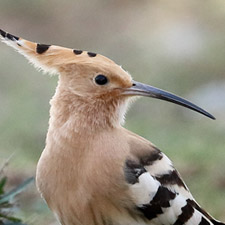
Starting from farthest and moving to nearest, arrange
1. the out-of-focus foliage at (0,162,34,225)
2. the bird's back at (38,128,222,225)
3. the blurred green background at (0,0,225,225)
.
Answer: the blurred green background at (0,0,225,225) < the out-of-focus foliage at (0,162,34,225) < the bird's back at (38,128,222,225)

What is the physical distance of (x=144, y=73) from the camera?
18.3 ft

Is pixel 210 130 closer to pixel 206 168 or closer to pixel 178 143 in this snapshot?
pixel 178 143

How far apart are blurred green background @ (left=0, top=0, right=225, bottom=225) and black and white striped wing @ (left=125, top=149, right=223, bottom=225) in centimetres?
73

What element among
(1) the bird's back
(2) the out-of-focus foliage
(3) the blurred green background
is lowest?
(2) the out-of-focus foliage

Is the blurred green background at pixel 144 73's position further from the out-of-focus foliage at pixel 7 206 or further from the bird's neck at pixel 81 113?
the bird's neck at pixel 81 113

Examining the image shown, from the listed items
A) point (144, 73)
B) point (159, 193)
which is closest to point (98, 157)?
point (159, 193)

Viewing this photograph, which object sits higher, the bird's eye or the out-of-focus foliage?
the bird's eye

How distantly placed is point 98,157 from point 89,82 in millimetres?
222

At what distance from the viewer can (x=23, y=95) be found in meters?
5.23

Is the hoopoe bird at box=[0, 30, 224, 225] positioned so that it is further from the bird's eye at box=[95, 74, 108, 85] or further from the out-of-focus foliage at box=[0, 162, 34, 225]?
the out-of-focus foliage at box=[0, 162, 34, 225]

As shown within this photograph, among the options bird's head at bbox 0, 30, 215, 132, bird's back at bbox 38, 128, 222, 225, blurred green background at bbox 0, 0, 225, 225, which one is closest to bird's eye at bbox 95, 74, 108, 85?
bird's head at bbox 0, 30, 215, 132

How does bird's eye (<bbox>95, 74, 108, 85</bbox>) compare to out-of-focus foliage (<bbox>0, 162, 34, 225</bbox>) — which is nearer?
bird's eye (<bbox>95, 74, 108, 85</bbox>)

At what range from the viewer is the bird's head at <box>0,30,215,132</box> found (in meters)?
2.19

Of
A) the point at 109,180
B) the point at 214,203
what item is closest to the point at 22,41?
the point at 109,180
